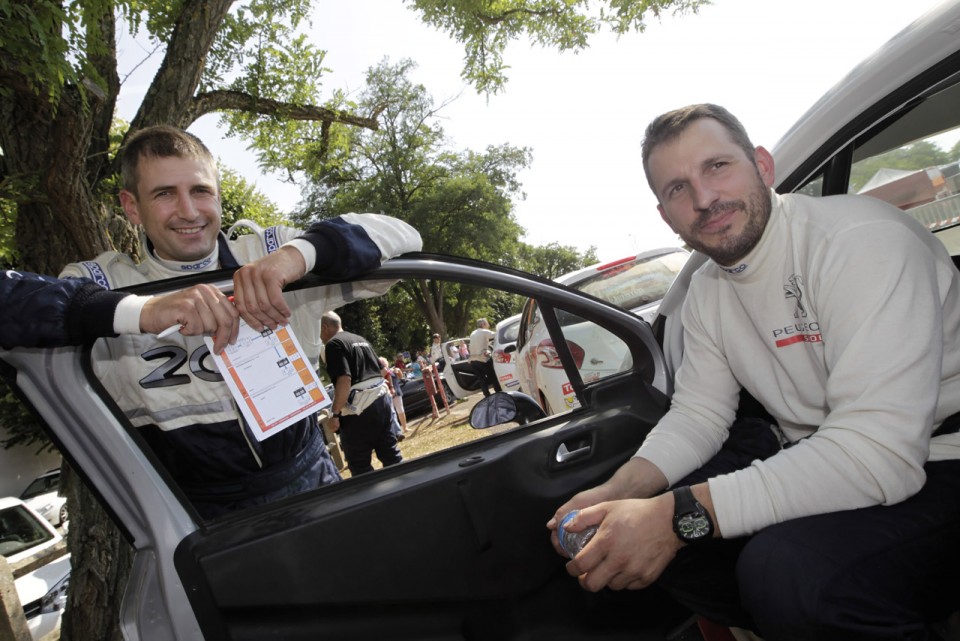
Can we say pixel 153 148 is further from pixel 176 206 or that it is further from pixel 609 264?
pixel 609 264

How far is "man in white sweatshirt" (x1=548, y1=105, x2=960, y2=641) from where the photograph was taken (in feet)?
4.12

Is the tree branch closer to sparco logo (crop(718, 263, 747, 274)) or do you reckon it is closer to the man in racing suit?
the man in racing suit

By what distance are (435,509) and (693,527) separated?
638 millimetres

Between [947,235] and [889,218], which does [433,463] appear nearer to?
[889,218]

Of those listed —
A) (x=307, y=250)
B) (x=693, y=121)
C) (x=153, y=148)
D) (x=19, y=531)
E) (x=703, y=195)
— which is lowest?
(x=19, y=531)

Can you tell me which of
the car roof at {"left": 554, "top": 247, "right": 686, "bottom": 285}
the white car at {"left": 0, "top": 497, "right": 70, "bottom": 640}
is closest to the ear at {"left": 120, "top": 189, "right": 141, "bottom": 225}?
the white car at {"left": 0, "top": 497, "right": 70, "bottom": 640}

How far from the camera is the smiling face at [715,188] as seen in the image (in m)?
1.64

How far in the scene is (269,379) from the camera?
4.22 ft

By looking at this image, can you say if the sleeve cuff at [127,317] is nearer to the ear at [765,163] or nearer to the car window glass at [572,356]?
the car window glass at [572,356]

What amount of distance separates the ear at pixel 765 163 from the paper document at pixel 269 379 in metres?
1.44

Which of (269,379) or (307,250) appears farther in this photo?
(307,250)

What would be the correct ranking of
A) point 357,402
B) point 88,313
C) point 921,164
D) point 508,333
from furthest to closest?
point 508,333, point 357,402, point 921,164, point 88,313

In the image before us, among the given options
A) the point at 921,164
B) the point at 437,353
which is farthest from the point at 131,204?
the point at 437,353

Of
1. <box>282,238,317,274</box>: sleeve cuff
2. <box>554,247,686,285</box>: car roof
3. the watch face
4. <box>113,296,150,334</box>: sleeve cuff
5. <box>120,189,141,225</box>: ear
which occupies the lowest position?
the watch face
